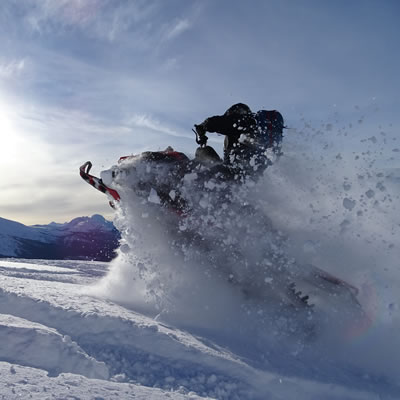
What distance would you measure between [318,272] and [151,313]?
281 cm

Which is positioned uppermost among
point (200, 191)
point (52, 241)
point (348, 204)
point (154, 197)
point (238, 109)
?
point (238, 109)

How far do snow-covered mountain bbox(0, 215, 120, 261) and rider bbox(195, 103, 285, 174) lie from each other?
2708 inches

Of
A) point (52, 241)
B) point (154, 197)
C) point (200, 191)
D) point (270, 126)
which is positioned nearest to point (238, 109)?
point (270, 126)

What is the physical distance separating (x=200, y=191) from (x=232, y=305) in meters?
1.95

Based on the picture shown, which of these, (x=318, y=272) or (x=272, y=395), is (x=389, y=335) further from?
(x=272, y=395)

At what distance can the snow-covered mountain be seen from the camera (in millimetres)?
75150

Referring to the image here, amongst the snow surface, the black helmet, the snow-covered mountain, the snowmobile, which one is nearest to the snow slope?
the snow surface

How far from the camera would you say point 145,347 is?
139 inches

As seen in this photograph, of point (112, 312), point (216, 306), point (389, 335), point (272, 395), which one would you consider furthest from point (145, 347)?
point (389, 335)

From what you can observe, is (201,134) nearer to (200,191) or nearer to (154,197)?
(200,191)

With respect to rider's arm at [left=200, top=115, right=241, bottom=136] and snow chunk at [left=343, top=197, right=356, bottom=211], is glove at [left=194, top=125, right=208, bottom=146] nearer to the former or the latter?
rider's arm at [left=200, top=115, right=241, bottom=136]

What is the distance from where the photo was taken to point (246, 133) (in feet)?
20.8

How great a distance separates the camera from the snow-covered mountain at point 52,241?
75.2m

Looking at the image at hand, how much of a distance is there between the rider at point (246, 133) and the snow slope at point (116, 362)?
3160mm
